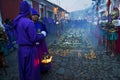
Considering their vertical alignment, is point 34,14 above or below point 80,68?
above

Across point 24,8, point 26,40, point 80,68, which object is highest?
point 24,8

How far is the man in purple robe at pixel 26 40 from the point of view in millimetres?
4531

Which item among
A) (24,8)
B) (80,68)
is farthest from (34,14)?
(80,68)

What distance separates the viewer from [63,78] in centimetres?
677

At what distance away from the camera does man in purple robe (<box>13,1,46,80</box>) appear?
4.53 m

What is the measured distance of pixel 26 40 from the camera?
464 centimetres

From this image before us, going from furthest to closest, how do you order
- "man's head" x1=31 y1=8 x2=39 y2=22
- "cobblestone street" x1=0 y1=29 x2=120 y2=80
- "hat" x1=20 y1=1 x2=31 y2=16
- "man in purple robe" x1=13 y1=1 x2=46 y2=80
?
"cobblestone street" x1=0 y1=29 x2=120 y2=80 → "man's head" x1=31 y1=8 x2=39 y2=22 → "hat" x1=20 y1=1 x2=31 y2=16 → "man in purple robe" x1=13 y1=1 x2=46 y2=80

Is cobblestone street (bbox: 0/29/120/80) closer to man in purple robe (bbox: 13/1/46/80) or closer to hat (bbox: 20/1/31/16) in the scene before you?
man in purple robe (bbox: 13/1/46/80)

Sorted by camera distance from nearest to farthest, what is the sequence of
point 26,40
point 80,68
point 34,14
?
point 26,40
point 34,14
point 80,68

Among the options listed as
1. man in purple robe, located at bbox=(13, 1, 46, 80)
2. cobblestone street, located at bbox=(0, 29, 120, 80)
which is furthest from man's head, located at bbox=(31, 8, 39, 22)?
cobblestone street, located at bbox=(0, 29, 120, 80)

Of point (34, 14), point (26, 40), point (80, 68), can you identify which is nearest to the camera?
point (26, 40)

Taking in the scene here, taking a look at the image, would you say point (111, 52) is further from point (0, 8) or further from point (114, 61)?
point (0, 8)

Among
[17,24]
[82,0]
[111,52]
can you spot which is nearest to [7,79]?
[17,24]

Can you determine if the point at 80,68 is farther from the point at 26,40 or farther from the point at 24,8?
the point at 24,8
